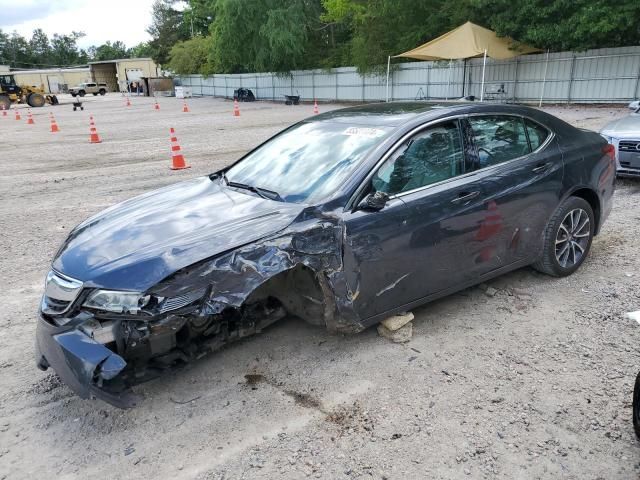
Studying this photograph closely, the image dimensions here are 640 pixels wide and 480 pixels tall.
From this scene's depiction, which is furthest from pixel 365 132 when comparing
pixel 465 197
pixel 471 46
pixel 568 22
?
pixel 568 22

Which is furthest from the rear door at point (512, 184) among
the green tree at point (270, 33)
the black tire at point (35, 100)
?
the black tire at point (35, 100)

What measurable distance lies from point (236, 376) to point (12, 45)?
451 feet

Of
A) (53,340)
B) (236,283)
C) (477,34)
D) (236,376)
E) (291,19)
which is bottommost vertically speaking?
(236,376)

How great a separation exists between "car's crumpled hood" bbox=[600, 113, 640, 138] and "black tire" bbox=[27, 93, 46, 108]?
140 feet

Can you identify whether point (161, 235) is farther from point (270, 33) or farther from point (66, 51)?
point (66, 51)

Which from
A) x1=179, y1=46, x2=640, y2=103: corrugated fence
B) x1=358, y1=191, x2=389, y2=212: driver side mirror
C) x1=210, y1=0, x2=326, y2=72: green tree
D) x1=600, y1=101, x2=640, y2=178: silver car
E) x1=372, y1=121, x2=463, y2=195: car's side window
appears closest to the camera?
x1=358, y1=191, x2=389, y2=212: driver side mirror

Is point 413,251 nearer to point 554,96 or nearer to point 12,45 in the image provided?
point 554,96

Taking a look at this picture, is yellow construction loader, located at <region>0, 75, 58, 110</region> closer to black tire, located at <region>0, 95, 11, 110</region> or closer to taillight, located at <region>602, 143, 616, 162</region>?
black tire, located at <region>0, 95, 11, 110</region>

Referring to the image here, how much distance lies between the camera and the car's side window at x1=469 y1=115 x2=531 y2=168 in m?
3.92

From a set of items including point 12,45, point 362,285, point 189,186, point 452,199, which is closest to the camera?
point 362,285

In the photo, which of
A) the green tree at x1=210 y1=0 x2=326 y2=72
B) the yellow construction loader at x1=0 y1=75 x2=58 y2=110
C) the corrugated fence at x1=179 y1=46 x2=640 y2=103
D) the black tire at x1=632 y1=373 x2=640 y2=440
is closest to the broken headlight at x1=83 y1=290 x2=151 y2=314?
the black tire at x1=632 y1=373 x2=640 y2=440

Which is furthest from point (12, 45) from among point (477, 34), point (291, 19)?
point (477, 34)

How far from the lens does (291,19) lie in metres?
37.6

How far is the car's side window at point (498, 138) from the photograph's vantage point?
3920 millimetres
